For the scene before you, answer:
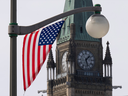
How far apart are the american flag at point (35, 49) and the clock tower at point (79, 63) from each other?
8154 centimetres

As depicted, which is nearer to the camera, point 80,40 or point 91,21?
point 91,21

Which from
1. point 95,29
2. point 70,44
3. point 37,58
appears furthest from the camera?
point 70,44

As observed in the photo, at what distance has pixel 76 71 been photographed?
112375mm

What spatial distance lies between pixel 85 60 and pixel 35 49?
83.6 metres

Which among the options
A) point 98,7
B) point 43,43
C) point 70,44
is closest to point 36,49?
point 43,43

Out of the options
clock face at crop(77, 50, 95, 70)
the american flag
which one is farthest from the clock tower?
the american flag

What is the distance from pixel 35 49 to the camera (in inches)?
1147

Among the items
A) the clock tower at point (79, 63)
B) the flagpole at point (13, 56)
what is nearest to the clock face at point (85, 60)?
the clock tower at point (79, 63)

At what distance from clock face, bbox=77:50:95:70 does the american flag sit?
273 ft

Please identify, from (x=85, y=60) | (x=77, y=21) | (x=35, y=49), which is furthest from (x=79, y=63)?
(x=35, y=49)

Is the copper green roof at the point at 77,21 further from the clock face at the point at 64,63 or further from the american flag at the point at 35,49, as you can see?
the american flag at the point at 35,49

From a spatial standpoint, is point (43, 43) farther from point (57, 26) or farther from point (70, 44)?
point (70, 44)

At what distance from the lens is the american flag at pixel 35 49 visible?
2772cm

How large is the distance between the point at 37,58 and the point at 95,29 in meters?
5.12
